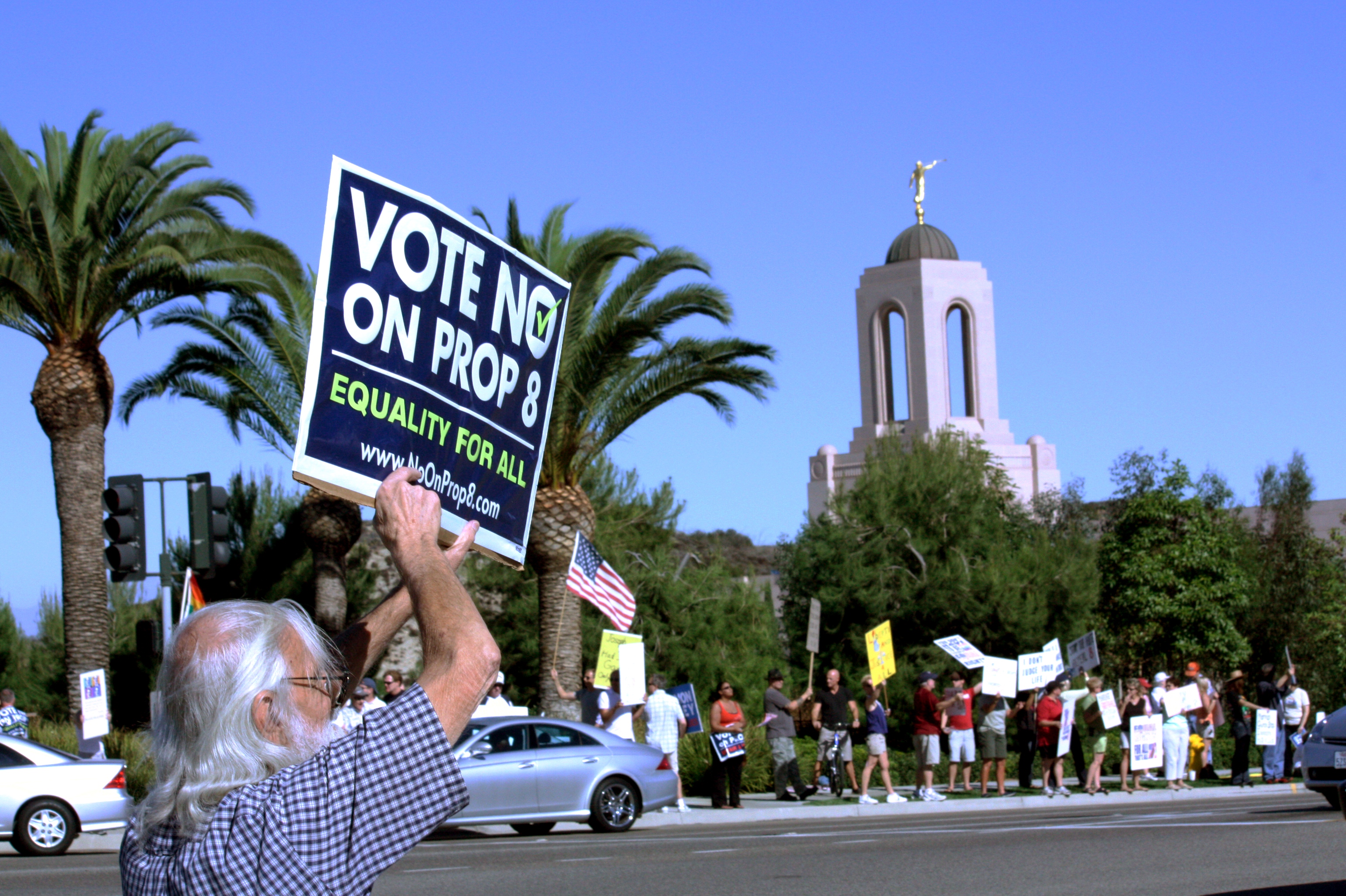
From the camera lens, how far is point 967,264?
240 ft

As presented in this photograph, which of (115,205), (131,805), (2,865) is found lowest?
(2,865)

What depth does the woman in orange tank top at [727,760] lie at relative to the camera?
1994 cm

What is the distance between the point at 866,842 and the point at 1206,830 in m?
2.92

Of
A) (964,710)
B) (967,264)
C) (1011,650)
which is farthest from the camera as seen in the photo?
(967,264)

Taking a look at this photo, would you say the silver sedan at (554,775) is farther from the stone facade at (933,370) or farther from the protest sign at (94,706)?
the stone facade at (933,370)

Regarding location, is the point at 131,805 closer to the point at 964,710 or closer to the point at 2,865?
the point at 2,865

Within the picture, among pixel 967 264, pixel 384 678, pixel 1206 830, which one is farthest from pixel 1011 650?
pixel 967 264

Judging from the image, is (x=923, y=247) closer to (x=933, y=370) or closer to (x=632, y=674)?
(x=933, y=370)

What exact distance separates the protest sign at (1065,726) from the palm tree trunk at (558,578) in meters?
7.25

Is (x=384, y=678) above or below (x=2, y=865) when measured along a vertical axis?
above

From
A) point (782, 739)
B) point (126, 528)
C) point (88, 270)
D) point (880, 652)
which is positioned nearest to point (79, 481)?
point (88, 270)

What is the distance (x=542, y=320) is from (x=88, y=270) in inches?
816

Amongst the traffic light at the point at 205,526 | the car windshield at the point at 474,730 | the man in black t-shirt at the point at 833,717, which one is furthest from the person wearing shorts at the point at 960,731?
the traffic light at the point at 205,526

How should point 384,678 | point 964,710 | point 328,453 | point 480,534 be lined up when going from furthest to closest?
point 964,710
point 384,678
point 480,534
point 328,453
